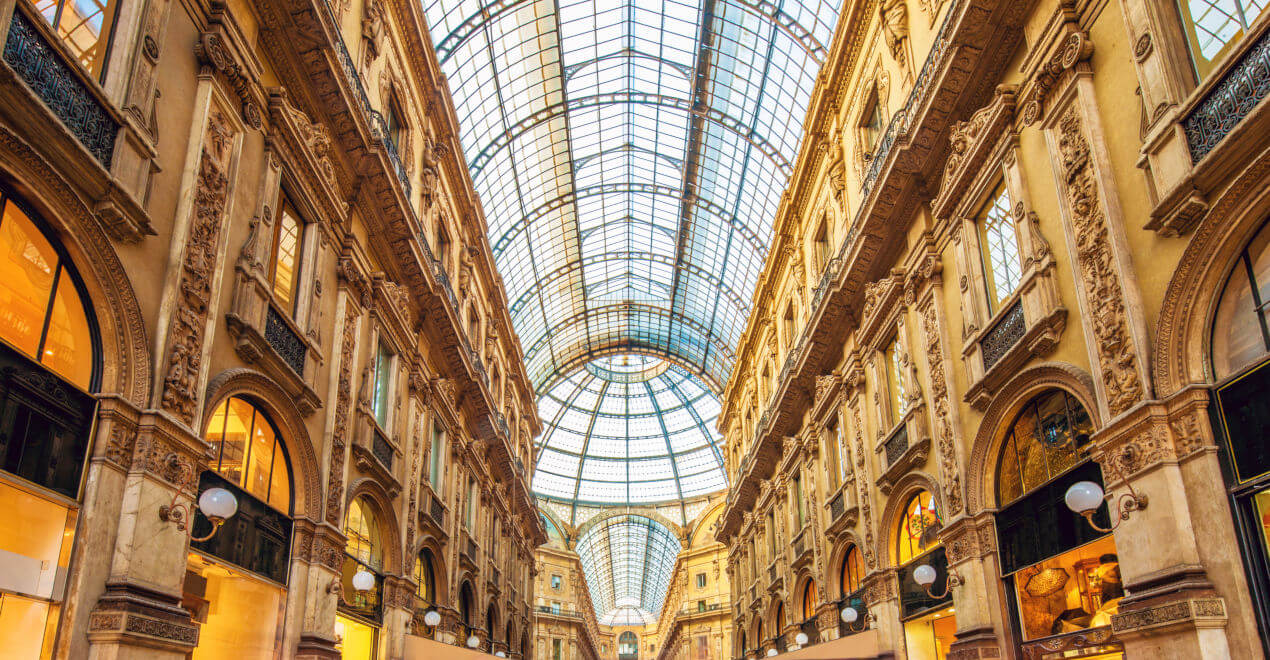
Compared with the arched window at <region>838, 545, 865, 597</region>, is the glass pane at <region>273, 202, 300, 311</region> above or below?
above

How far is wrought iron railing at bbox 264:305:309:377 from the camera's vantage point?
12.3m

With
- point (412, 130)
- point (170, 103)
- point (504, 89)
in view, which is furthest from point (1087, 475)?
point (504, 89)

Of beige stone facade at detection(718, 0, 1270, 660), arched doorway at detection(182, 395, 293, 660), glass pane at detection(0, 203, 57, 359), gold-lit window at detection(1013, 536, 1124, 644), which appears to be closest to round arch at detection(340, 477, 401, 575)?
arched doorway at detection(182, 395, 293, 660)

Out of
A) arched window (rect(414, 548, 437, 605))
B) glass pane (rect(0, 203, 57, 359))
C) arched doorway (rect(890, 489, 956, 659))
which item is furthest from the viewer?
arched window (rect(414, 548, 437, 605))

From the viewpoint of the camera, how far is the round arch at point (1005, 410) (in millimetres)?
10289

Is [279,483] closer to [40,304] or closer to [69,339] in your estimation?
[69,339]

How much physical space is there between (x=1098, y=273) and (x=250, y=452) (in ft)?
36.0

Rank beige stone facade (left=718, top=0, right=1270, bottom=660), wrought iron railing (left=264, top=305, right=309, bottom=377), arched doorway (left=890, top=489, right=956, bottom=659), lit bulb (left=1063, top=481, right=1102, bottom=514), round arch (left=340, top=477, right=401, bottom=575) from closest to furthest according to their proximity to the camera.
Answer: beige stone facade (left=718, top=0, right=1270, bottom=660)
lit bulb (left=1063, top=481, right=1102, bottom=514)
wrought iron railing (left=264, top=305, right=309, bottom=377)
arched doorway (left=890, top=489, right=956, bottom=659)
round arch (left=340, top=477, right=401, bottom=575)

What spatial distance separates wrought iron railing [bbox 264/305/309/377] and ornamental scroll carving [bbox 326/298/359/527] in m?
1.40

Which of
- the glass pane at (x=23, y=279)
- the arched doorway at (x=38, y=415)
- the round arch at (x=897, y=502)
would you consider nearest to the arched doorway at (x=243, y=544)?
the arched doorway at (x=38, y=415)

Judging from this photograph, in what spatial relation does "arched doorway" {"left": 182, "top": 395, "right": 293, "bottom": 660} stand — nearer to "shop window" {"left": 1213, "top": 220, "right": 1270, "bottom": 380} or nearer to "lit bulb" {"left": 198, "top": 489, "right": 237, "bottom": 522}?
"lit bulb" {"left": 198, "top": 489, "right": 237, "bottom": 522}

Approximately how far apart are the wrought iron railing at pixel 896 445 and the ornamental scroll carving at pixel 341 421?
33.6 ft

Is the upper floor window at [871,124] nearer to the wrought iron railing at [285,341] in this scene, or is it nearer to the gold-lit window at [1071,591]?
the gold-lit window at [1071,591]

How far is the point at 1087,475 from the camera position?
404 inches
